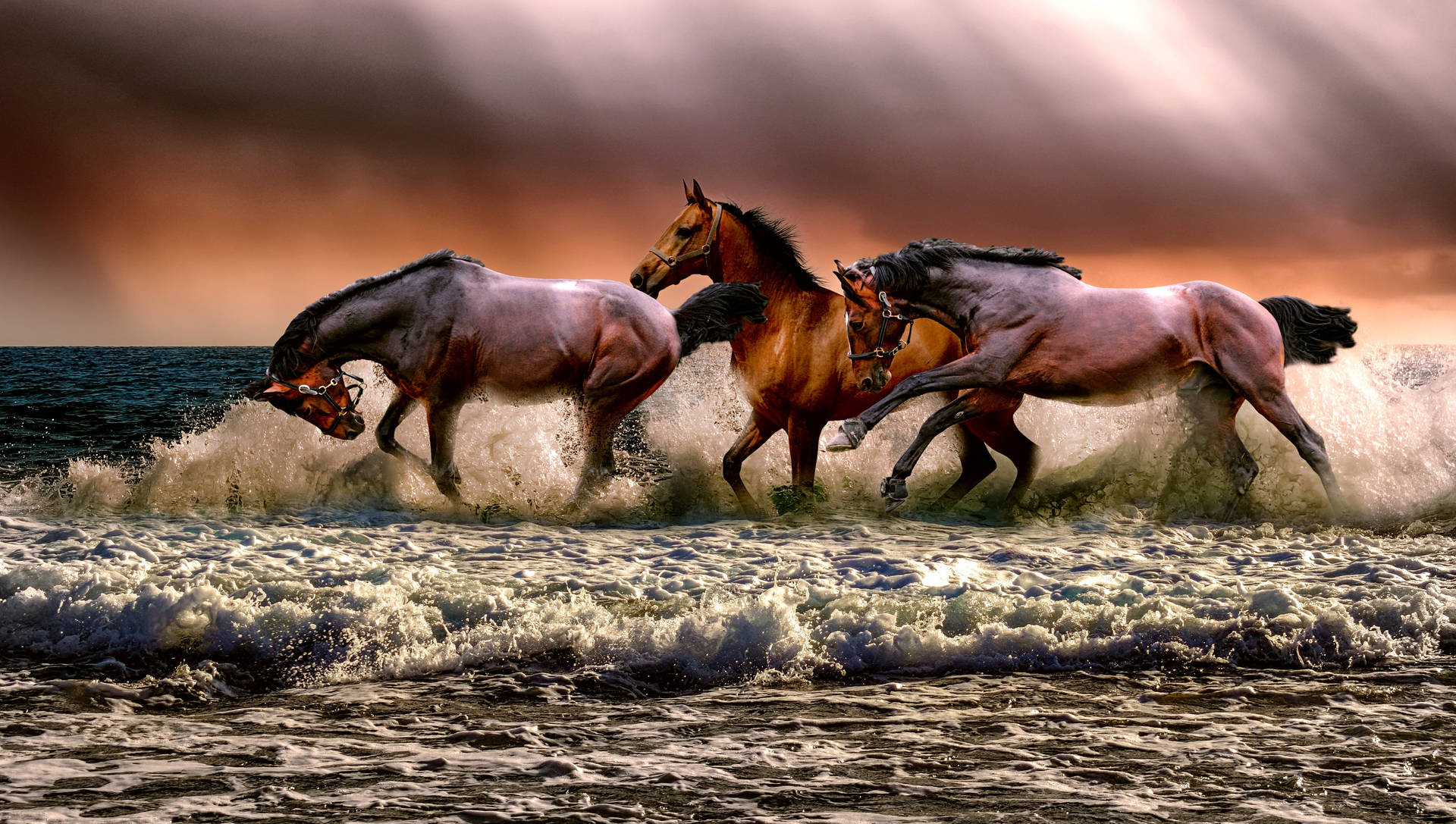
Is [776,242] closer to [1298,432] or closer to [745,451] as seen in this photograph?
[745,451]

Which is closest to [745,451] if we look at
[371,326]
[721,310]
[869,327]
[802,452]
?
[802,452]

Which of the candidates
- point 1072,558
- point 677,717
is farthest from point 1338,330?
point 677,717

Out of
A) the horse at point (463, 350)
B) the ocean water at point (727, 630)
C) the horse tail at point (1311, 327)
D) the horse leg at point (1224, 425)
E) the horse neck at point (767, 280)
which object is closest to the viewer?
the ocean water at point (727, 630)

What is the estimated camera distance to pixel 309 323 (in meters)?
8.04

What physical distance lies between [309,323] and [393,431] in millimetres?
901

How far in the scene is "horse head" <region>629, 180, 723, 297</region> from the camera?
28.3 ft

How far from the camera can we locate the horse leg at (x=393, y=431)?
820cm

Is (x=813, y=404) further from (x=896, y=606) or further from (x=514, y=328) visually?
(x=896, y=606)

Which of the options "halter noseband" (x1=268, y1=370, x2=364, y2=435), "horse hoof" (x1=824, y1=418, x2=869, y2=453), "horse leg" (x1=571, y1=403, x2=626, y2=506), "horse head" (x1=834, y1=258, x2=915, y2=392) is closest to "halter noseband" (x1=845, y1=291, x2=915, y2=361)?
"horse head" (x1=834, y1=258, x2=915, y2=392)

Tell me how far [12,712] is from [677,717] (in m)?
2.29

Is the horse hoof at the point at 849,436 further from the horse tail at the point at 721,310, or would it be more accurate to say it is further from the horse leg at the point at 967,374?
the horse tail at the point at 721,310

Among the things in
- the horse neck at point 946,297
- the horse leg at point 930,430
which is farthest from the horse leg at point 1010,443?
the horse neck at point 946,297

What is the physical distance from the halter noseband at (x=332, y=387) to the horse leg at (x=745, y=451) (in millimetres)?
2557

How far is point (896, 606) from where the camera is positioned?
5.30 meters
